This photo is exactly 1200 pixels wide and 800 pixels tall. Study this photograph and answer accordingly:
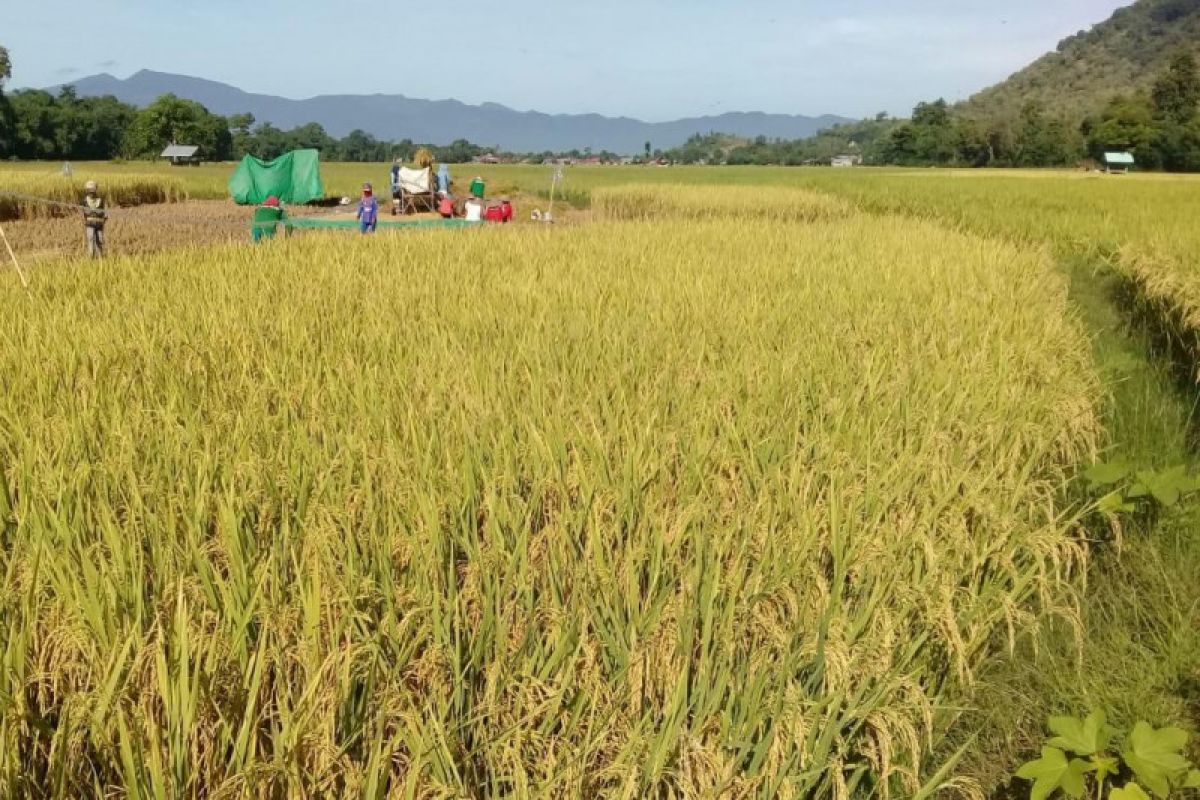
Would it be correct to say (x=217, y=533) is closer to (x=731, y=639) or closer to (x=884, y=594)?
(x=731, y=639)

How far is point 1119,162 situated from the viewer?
52.4 metres

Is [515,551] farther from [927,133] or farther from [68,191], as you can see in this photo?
[927,133]

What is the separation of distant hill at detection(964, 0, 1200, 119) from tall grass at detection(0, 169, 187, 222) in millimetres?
100445

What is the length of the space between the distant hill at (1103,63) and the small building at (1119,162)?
4616cm

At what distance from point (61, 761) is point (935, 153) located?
7893 centimetres

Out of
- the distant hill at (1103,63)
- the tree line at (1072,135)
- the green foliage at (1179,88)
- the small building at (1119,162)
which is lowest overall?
the small building at (1119,162)

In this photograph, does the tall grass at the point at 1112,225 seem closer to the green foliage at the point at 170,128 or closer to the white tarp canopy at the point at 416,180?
the white tarp canopy at the point at 416,180

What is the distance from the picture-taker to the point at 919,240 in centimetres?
766

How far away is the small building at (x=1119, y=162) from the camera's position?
51.5 m

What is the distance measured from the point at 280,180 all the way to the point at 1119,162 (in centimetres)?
5256

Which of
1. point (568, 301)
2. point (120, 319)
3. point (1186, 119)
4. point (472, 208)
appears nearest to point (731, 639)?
point (568, 301)

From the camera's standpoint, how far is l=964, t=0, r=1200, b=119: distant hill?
10712 centimetres

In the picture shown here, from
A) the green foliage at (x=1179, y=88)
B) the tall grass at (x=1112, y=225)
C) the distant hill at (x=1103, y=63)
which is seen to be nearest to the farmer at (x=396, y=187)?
the tall grass at (x=1112, y=225)

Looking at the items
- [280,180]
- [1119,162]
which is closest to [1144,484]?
[280,180]
